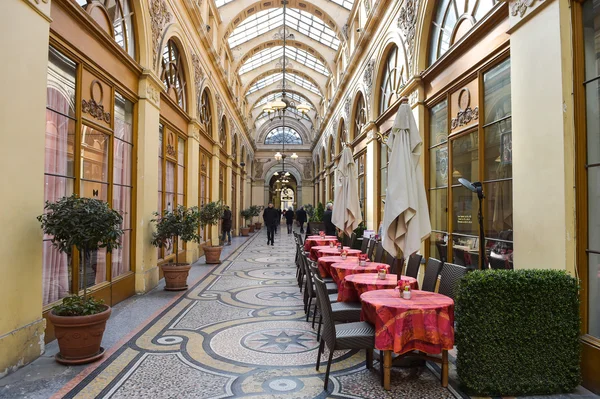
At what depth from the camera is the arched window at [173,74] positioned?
803 cm

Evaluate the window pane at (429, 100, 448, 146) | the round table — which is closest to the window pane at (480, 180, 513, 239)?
the window pane at (429, 100, 448, 146)

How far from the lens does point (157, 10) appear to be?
705cm

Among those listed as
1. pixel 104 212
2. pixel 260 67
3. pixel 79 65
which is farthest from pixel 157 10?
pixel 260 67

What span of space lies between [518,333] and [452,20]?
4.79 m

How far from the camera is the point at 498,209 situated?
15.1 feet

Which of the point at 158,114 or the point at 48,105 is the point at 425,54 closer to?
the point at 158,114

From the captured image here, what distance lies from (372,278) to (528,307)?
5.41ft

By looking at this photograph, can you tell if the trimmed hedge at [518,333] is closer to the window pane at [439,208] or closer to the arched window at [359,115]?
→ the window pane at [439,208]

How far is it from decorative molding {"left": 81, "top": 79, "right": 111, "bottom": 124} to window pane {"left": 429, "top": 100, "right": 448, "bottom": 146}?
16.7 ft

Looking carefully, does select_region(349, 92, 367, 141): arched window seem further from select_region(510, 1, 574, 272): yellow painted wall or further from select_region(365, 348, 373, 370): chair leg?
select_region(365, 348, 373, 370): chair leg

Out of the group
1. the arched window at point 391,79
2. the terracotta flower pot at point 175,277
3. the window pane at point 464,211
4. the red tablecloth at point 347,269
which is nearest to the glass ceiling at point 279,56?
the arched window at point 391,79

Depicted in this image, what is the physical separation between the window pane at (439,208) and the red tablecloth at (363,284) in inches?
87.1

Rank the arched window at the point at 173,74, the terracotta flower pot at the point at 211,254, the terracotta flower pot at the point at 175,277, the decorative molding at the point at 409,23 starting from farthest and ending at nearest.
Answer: the terracotta flower pot at the point at 211,254, the arched window at the point at 173,74, the decorative molding at the point at 409,23, the terracotta flower pot at the point at 175,277

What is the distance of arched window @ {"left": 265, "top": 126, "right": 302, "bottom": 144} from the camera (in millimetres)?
33191
